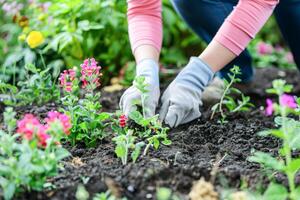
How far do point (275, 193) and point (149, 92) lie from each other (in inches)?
29.5

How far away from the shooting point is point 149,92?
2039 millimetres

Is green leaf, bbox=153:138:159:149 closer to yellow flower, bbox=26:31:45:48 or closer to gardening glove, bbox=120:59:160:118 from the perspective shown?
gardening glove, bbox=120:59:160:118

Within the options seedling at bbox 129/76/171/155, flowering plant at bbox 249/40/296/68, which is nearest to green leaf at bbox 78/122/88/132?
seedling at bbox 129/76/171/155

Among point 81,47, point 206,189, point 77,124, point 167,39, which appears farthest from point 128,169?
point 167,39

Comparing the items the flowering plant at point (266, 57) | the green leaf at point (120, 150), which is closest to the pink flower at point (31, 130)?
the green leaf at point (120, 150)

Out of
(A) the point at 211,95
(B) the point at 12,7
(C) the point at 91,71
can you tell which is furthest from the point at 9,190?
(B) the point at 12,7

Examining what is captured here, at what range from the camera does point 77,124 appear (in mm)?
1879

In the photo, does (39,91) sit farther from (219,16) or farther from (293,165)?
(293,165)

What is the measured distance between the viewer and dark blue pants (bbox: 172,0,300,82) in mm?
2395

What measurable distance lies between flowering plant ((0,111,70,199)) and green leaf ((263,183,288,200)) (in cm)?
47

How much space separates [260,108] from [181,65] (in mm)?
759

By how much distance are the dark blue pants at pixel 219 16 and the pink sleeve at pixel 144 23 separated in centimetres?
32

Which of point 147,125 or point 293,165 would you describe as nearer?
point 293,165

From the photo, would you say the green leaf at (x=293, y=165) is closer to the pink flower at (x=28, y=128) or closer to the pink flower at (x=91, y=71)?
the pink flower at (x=28, y=128)
